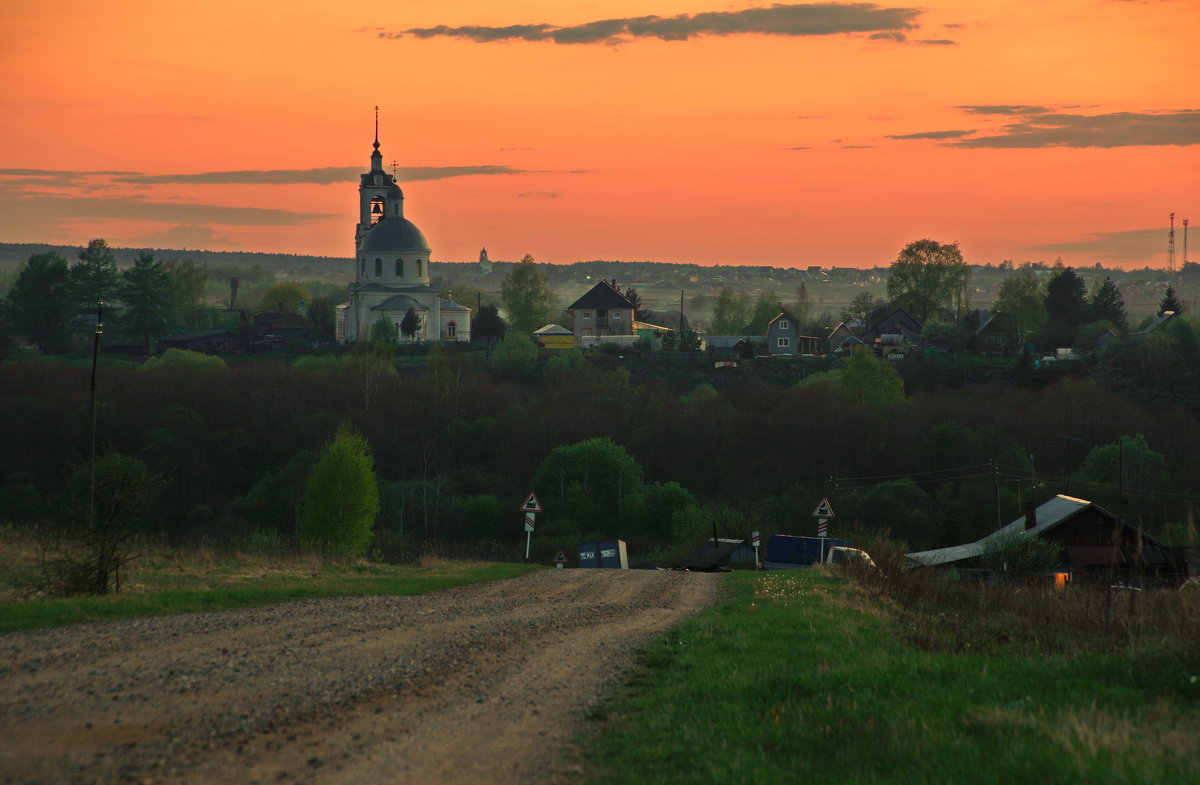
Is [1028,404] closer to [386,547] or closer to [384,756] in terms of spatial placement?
[386,547]

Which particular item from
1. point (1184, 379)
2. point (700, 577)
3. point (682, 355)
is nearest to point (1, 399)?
point (682, 355)

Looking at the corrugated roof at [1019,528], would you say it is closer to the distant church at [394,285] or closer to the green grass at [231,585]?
the green grass at [231,585]

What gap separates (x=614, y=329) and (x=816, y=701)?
153870 millimetres

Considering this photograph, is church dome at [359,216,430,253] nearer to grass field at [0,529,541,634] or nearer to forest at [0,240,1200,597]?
forest at [0,240,1200,597]

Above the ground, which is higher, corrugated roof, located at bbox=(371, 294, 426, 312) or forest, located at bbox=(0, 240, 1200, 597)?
corrugated roof, located at bbox=(371, 294, 426, 312)

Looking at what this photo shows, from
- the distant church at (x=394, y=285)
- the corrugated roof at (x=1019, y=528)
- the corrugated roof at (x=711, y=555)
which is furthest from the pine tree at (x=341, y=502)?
the distant church at (x=394, y=285)

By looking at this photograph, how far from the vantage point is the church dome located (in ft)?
476

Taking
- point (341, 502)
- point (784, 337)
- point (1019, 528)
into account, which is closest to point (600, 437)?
point (341, 502)

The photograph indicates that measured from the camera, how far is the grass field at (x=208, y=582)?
1565cm

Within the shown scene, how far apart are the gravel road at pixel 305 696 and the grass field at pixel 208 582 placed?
1003 millimetres

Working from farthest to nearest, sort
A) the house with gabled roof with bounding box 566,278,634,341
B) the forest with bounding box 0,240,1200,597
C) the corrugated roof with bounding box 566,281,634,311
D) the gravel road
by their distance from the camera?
the corrugated roof with bounding box 566,281,634,311 → the house with gabled roof with bounding box 566,278,634,341 → the forest with bounding box 0,240,1200,597 → the gravel road

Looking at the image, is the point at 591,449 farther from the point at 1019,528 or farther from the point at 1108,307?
the point at 1108,307

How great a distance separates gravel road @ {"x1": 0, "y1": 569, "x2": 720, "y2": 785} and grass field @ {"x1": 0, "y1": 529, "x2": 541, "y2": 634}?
1.00 metres

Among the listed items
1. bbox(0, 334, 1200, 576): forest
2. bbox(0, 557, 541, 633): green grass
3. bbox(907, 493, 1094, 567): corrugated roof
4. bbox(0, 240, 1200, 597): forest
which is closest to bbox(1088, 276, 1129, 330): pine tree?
bbox(0, 240, 1200, 597): forest
